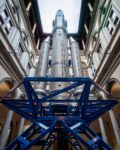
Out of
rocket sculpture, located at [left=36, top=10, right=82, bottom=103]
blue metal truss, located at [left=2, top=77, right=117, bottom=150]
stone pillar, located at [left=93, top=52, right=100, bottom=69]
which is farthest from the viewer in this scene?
stone pillar, located at [left=93, top=52, right=100, bottom=69]

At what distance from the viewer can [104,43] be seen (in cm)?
1175

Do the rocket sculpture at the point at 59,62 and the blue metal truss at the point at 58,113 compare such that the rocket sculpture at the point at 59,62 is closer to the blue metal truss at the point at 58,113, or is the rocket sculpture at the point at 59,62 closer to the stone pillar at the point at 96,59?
the blue metal truss at the point at 58,113

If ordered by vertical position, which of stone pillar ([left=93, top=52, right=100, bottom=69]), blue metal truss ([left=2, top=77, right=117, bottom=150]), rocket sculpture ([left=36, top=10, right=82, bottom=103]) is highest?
stone pillar ([left=93, top=52, right=100, bottom=69])

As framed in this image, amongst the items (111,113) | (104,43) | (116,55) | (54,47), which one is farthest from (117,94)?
(54,47)

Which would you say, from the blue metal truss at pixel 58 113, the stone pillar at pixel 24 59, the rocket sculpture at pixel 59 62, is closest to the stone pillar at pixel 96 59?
the rocket sculpture at pixel 59 62

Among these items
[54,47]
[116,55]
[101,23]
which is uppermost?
[101,23]

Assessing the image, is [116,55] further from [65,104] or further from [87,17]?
[87,17]

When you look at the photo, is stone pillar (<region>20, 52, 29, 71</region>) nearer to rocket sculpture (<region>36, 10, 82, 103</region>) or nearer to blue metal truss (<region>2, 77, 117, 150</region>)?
rocket sculpture (<region>36, 10, 82, 103</region>)

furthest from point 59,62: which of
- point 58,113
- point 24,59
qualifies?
point 24,59

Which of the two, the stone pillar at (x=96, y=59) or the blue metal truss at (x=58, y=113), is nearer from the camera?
the blue metal truss at (x=58, y=113)

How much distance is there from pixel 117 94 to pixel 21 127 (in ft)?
22.4

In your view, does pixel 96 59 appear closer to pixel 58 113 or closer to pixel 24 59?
pixel 24 59

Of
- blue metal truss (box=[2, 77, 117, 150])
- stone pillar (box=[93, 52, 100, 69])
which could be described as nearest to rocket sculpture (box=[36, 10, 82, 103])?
blue metal truss (box=[2, 77, 117, 150])

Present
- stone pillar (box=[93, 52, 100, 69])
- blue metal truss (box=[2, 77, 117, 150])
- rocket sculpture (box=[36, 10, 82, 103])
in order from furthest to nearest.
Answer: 1. stone pillar (box=[93, 52, 100, 69])
2. rocket sculpture (box=[36, 10, 82, 103])
3. blue metal truss (box=[2, 77, 117, 150])
